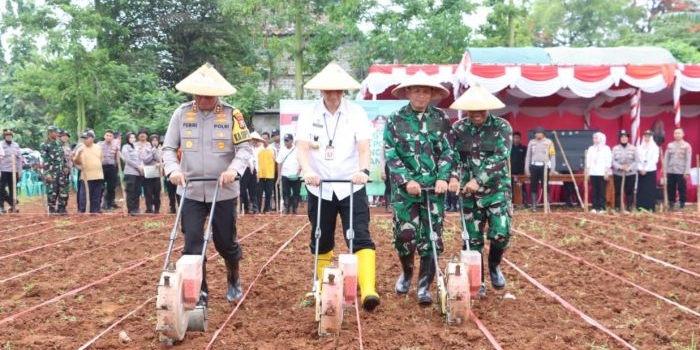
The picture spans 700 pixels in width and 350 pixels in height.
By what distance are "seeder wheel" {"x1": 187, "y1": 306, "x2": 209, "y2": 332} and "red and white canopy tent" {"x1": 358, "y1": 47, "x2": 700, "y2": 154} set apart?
914 centimetres

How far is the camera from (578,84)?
43.7 ft

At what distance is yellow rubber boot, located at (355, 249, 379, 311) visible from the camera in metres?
4.41

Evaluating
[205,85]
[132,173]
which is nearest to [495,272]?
[205,85]

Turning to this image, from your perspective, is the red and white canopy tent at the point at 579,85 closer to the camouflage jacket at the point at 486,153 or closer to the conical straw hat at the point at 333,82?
the camouflage jacket at the point at 486,153

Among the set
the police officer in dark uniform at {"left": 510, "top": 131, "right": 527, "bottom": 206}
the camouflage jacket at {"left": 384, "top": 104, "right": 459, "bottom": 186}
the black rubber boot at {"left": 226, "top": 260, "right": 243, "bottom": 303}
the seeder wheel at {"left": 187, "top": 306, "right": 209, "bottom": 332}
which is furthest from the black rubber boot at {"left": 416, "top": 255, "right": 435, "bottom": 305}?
the police officer in dark uniform at {"left": 510, "top": 131, "right": 527, "bottom": 206}

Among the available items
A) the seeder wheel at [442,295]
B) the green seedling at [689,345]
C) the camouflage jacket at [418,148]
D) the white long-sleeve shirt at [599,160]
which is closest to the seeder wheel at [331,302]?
the seeder wheel at [442,295]

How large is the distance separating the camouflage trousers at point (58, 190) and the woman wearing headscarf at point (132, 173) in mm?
1109

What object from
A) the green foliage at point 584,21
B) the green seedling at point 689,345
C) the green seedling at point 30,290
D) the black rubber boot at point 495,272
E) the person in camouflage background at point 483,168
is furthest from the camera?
the green foliage at point 584,21

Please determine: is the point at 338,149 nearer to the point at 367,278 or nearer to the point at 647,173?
the point at 367,278

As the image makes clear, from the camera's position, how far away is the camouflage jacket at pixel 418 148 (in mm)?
4766

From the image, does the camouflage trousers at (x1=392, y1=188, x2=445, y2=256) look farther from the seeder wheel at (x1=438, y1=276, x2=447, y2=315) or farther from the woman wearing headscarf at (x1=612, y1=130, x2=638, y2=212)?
the woman wearing headscarf at (x1=612, y1=130, x2=638, y2=212)

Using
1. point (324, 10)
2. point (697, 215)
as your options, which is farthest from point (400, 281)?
point (324, 10)

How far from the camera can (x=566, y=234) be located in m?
8.92

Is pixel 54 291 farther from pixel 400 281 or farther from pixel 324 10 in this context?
pixel 324 10
